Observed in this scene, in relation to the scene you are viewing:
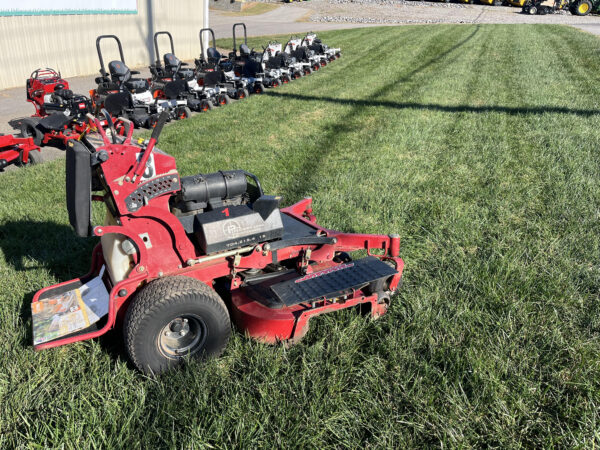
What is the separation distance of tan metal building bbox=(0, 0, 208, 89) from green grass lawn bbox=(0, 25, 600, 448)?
25.9 feet

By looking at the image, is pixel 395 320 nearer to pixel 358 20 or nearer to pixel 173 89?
pixel 173 89

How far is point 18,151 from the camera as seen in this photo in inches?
287

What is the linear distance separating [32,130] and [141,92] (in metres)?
2.71

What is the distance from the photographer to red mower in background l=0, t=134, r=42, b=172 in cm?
707

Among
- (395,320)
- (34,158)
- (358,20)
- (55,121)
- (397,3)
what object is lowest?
(395,320)

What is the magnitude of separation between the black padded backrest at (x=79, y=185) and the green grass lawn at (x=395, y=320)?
0.86 m

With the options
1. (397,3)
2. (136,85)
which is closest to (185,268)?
(136,85)

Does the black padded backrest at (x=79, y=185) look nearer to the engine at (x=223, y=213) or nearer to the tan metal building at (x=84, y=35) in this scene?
the engine at (x=223, y=213)

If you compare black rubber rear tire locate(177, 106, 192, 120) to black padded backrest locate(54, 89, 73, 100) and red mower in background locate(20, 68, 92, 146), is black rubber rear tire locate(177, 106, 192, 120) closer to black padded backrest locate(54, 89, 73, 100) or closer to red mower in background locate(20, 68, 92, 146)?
red mower in background locate(20, 68, 92, 146)

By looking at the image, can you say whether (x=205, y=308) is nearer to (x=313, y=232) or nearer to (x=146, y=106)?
(x=313, y=232)

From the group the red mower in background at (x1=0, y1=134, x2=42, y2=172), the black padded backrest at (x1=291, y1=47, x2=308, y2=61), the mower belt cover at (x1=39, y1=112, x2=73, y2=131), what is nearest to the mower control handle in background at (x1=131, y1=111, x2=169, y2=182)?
the red mower in background at (x1=0, y1=134, x2=42, y2=172)

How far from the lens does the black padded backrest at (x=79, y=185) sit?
278 centimetres

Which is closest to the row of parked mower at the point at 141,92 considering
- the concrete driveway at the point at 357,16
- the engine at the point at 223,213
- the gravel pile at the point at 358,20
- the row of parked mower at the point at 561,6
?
the engine at the point at 223,213

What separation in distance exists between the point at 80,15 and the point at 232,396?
16.1 m
